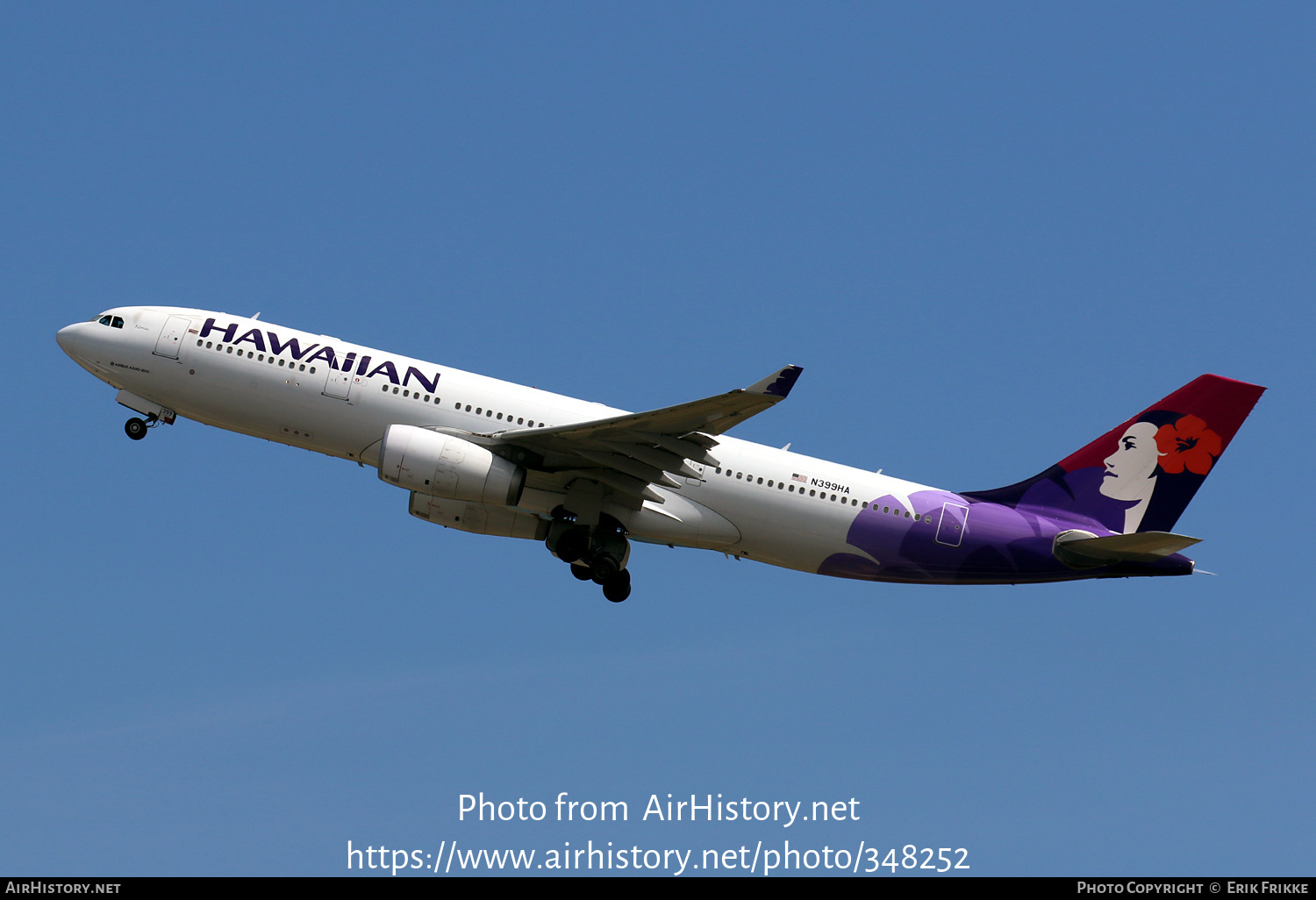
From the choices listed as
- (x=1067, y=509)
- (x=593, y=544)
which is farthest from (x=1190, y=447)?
(x=593, y=544)

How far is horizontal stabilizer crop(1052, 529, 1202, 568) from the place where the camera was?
31.4 meters

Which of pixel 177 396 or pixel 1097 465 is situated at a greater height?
pixel 1097 465

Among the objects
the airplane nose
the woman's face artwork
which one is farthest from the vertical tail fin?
the airplane nose

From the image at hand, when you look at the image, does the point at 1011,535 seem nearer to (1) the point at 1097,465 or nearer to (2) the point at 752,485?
(1) the point at 1097,465

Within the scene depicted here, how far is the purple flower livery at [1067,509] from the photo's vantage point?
108 ft

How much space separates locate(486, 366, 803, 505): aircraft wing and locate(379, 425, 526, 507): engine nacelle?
825mm

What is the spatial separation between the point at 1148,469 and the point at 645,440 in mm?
13544

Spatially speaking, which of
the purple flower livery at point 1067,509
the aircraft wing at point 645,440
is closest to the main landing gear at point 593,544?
the aircraft wing at point 645,440

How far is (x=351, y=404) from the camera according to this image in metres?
31.9

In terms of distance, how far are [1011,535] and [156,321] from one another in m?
21.5

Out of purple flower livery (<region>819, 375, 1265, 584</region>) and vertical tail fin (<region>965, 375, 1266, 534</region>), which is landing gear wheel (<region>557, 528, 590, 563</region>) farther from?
vertical tail fin (<region>965, 375, 1266, 534</region>)

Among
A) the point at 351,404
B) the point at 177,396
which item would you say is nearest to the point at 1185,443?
the point at 351,404
